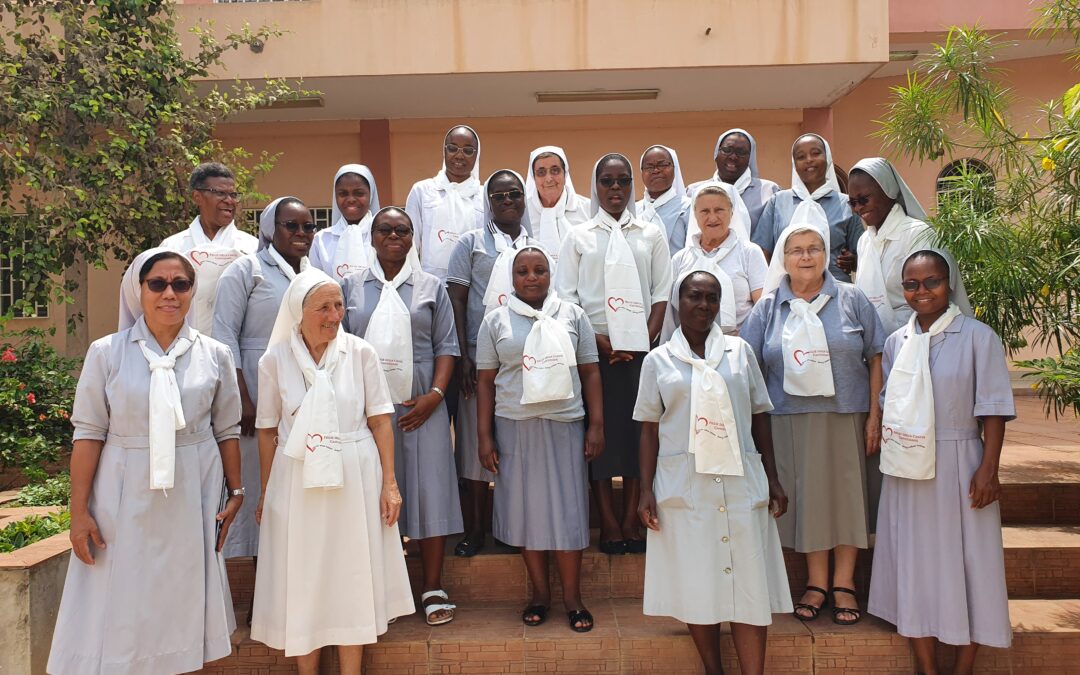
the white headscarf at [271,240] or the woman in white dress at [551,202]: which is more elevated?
the woman in white dress at [551,202]

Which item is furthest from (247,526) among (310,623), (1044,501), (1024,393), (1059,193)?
(1024,393)

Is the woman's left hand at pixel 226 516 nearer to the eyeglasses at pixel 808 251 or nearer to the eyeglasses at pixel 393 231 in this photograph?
the eyeglasses at pixel 393 231

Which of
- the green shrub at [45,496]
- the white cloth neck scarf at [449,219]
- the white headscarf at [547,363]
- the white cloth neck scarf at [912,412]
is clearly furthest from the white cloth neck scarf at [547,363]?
the green shrub at [45,496]

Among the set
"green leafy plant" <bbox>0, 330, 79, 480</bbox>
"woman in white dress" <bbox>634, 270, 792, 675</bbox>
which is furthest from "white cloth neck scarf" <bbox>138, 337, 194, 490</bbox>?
"green leafy plant" <bbox>0, 330, 79, 480</bbox>

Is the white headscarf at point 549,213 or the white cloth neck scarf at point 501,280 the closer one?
the white cloth neck scarf at point 501,280

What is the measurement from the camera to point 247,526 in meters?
4.02

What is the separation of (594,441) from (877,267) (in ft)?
6.04

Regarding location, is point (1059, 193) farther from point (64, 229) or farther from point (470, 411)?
point (64, 229)

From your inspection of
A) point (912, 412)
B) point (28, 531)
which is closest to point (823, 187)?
point (912, 412)

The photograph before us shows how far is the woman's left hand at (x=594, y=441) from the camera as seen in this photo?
3988 millimetres

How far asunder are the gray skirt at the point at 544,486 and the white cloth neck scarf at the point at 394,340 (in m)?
0.56

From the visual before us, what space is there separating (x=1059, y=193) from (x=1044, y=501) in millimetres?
2162

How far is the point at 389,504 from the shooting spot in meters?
3.55

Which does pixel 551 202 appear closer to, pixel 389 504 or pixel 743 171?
pixel 743 171
